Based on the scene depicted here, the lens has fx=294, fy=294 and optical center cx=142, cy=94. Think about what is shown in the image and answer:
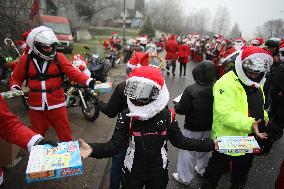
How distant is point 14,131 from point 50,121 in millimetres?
1771

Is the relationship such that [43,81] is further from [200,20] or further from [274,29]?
[200,20]

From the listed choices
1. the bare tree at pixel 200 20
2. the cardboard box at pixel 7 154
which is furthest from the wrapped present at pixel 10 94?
the bare tree at pixel 200 20

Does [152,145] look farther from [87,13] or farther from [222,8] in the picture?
[222,8]

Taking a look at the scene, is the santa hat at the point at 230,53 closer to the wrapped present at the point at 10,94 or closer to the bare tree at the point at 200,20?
the wrapped present at the point at 10,94

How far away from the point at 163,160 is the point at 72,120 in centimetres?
437

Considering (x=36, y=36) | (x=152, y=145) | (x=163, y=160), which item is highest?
(x=36, y=36)

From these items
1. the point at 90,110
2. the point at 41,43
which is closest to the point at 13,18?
the point at 90,110

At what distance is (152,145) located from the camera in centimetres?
266

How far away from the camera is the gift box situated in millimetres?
2082

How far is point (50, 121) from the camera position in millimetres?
4309

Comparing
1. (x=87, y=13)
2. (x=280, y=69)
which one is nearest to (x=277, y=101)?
(x=280, y=69)

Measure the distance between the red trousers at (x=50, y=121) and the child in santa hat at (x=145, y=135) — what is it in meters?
1.76

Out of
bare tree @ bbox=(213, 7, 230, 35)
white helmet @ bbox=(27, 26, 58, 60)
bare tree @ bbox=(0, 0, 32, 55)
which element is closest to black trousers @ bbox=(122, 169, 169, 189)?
white helmet @ bbox=(27, 26, 58, 60)

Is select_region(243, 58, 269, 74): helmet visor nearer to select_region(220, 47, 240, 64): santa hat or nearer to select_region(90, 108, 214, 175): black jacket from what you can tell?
select_region(90, 108, 214, 175): black jacket
